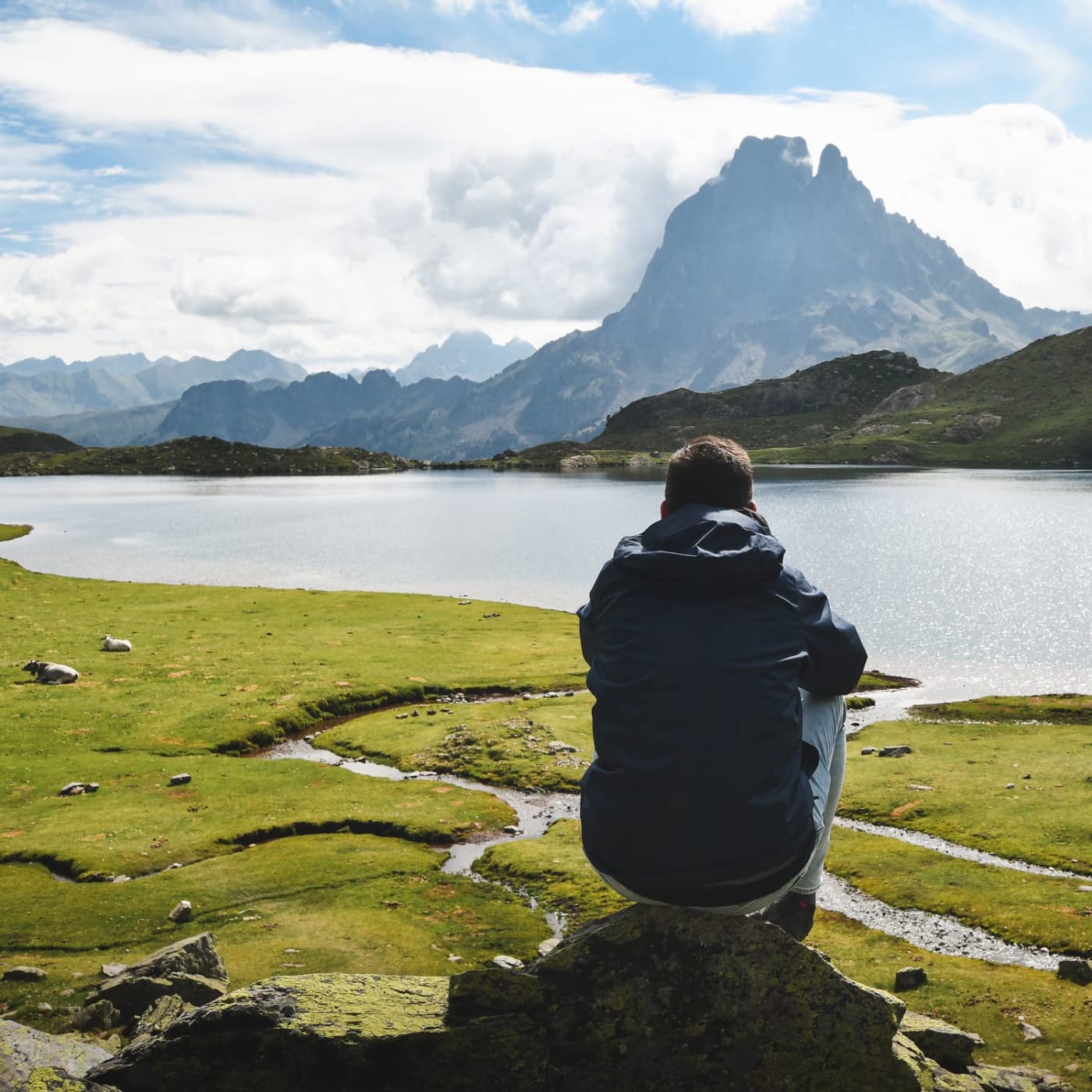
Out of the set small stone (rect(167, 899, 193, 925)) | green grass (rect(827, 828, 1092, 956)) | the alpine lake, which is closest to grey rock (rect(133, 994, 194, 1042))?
the alpine lake

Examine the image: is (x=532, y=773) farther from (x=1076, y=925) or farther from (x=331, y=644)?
(x=331, y=644)

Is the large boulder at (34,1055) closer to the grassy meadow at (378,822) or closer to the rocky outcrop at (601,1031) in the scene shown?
the rocky outcrop at (601,1031)

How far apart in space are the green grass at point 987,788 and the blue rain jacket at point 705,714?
21568mm

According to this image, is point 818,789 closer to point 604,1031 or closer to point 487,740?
point 604,1031

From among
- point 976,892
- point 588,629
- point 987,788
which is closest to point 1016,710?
point 987,788

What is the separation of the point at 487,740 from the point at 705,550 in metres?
31.7

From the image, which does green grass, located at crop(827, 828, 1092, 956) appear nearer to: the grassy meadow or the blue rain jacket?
the grassy meadow

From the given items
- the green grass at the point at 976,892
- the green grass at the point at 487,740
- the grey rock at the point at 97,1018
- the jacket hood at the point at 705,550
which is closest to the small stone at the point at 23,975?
the grey rock at the point at 97,1018

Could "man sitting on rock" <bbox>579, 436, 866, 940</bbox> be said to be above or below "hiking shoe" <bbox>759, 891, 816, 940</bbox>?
above

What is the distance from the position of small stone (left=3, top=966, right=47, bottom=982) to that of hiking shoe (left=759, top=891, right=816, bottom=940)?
1442 centimetres

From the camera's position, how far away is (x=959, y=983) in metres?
16.4

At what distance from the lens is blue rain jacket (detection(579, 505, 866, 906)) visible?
675 cm

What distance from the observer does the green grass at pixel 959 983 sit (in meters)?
13.8

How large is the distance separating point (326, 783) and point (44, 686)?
800 inches
